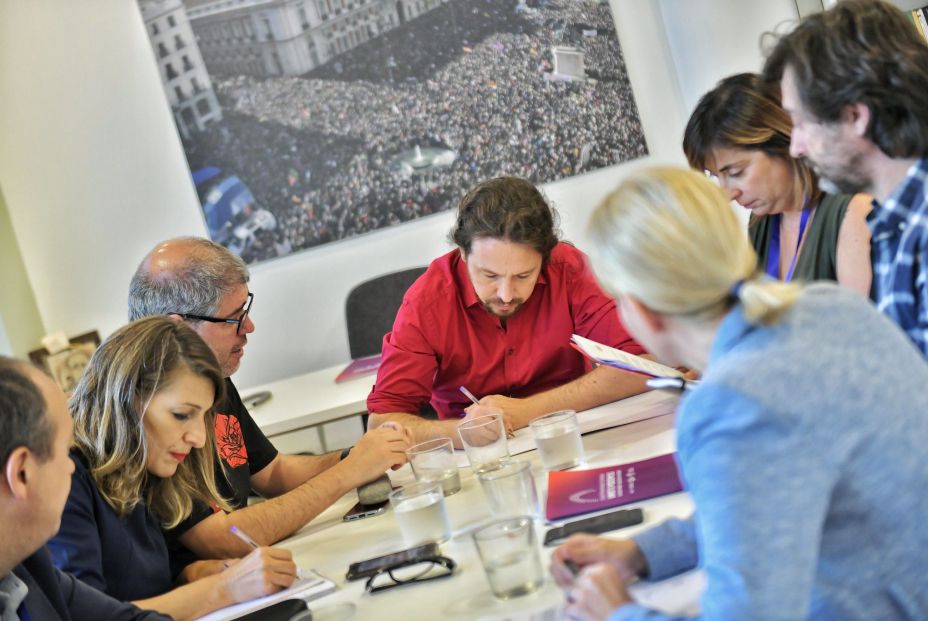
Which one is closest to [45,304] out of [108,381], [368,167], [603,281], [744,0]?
[368,167]

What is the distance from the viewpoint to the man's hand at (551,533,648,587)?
1158 mm

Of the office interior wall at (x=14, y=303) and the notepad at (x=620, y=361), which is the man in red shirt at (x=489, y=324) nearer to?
the notepad at (x=620, y=361)

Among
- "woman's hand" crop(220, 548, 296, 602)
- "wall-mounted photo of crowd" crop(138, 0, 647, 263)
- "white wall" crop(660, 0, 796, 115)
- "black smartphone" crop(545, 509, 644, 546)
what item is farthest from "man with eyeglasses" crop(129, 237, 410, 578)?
"white wall" crop(660, 0, 796, 115)

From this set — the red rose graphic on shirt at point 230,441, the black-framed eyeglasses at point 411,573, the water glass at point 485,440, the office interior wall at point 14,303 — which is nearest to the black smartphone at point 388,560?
the black-framed eyeglasses at point 411,573

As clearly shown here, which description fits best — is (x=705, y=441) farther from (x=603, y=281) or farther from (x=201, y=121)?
(x=201, y=121)

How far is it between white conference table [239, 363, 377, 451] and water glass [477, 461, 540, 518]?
4.67ft

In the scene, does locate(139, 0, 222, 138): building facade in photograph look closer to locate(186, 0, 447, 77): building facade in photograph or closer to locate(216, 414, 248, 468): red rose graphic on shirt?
locate(186, 0, 447, 77): building facade in photograph

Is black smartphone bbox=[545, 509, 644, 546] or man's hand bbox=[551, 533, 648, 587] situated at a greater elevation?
man's hand bbox=[551, 533, 648, 587]

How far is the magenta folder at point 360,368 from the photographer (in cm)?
342

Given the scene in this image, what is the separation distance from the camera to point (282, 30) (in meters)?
3.98

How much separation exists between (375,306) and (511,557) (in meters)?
2.56

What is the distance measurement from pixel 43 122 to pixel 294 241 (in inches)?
48.4

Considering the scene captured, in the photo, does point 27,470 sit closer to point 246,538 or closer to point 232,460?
point 246,538

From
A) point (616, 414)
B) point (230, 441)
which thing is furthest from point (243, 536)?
point (616, 414)
